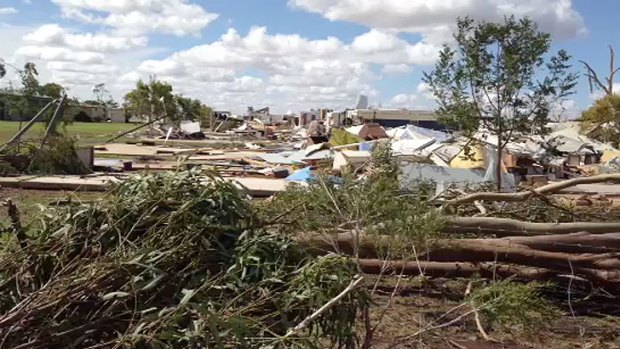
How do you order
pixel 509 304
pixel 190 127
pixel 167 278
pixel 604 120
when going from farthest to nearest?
pixel 190 127 → pixel 604 120 → pixel 509 304 → pixel 167 278

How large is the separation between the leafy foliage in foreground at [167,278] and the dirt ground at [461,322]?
1.25 m

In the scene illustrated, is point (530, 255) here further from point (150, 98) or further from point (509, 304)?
point (150, 98)

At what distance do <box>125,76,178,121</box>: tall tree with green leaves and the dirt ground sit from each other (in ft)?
154

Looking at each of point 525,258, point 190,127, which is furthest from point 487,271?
point 190,127

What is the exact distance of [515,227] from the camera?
6.83m

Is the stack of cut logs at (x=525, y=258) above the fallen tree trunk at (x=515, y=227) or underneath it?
underneath

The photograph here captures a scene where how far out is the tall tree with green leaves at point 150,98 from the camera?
5344 cm

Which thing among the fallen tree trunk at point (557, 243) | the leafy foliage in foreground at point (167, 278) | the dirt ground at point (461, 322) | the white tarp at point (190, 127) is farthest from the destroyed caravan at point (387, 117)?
the leafy foliage in foreground at point (167, 278)

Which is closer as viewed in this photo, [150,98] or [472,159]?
[472,159]

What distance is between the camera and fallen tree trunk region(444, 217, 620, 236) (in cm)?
670

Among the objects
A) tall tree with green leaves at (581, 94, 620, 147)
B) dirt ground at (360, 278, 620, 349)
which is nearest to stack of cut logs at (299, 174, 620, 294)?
dirt ground at (360, 278, 620, 349)

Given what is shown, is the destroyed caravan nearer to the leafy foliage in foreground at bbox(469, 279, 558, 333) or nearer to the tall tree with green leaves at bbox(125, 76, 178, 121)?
the tall tree with green leaves at bbox(125, 76, 178, 121)

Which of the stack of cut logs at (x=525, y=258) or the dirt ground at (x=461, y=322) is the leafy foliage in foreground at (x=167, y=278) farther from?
the stack of cut logs at (x=525, y=258)

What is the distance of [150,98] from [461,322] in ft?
178
